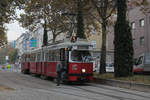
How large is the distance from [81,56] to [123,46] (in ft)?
10.4

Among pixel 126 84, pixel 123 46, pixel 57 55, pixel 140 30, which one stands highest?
pixel 140 30

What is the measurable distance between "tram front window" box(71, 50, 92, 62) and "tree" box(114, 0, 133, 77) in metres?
2.19

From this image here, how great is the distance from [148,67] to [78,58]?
968 cm

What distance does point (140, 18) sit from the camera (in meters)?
44.7

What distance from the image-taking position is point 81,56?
19344 millimetres

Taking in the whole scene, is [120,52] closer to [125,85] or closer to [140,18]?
[125,85]

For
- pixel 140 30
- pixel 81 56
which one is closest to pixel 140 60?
pixel 81 56

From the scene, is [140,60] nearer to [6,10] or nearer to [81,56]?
[81,56]

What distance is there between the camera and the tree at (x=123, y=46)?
1948 centimetres

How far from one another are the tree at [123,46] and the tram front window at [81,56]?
2.19m

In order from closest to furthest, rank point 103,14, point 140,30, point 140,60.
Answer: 1. point 103,14
2. point 140,60
3. point 140,30

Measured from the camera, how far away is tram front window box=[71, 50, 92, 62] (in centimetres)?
1916

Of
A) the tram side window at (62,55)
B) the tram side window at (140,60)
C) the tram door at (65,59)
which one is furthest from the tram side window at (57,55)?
the tram side window at (140,60)

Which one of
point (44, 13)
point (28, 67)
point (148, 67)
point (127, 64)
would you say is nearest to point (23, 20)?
point (44, 13)
